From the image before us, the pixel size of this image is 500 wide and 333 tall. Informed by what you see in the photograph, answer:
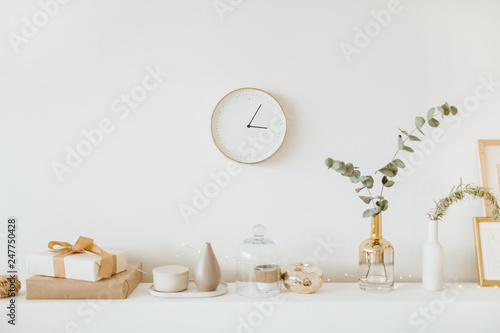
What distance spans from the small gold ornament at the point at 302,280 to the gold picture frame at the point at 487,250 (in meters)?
0.66

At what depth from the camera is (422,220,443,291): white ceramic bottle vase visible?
5.17ft

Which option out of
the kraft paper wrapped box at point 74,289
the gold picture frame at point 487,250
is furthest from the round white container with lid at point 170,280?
the gold picture frame at point 487,250

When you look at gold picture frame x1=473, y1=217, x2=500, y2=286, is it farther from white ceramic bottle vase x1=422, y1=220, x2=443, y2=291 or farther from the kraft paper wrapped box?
the kraft paper wrapped box

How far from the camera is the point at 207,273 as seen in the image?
1.53m

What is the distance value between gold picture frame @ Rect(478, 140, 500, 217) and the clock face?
Result: 32.9 inches

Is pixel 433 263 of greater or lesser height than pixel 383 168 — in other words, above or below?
below

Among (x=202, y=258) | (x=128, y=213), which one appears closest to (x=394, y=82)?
(x=202, y=258)

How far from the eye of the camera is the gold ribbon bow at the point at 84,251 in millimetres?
1486

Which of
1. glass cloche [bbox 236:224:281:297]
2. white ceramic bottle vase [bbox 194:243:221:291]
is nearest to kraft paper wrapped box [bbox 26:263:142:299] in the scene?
white ceramic bottle vase [bbox 194:243:221:291]

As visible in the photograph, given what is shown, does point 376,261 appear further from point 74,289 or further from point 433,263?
point 74,289

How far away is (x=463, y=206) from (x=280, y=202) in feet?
2.53

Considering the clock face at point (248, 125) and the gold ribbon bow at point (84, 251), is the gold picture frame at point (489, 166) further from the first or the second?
the gold ribbon bow at point (84, 251)

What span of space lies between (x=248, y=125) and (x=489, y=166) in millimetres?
1013

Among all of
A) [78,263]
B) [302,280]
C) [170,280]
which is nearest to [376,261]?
[302,280]
